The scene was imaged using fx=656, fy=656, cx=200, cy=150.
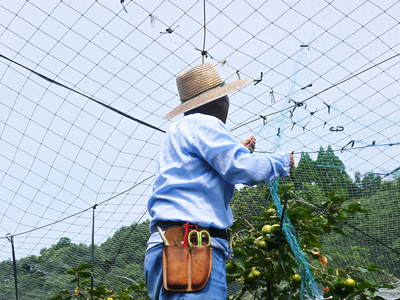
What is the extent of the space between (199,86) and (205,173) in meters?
0.45

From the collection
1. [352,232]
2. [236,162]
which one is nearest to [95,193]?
[352,232]

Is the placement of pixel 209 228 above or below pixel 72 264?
below

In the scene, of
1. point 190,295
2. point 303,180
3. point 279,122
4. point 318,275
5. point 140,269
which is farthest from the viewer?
point 140,269

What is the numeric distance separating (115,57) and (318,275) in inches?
62.5

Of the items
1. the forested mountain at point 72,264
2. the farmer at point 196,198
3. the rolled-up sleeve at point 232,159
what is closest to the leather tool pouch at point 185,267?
the farmer at point 196,198

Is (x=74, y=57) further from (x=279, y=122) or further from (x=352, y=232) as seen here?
(x=352, y=232)

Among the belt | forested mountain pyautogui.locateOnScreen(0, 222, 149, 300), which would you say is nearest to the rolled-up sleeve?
the belt

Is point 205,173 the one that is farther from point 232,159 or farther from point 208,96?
point 208,96

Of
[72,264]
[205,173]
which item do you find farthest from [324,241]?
[72,264]

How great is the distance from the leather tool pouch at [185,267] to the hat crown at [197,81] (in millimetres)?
679

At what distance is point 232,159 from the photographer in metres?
2.03

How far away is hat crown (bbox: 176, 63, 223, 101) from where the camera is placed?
2.45m

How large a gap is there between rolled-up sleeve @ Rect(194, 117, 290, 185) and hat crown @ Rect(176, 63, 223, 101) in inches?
13.5

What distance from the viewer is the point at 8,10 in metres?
3.52
